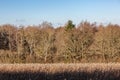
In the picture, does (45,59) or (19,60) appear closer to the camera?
(19,60)

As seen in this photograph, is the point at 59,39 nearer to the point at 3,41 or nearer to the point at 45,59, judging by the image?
the point at 45,59

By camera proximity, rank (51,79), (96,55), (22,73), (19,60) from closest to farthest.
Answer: (51,79) < (22,73) < (19,60) < (96,55)

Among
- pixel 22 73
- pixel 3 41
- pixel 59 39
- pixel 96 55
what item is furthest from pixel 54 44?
pixel 22 73

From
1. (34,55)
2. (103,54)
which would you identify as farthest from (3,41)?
(103,54)

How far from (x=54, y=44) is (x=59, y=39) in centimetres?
98

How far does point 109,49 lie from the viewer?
4069 cm

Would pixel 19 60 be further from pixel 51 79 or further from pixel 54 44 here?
pixel 51 79

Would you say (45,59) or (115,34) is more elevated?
(115,34)

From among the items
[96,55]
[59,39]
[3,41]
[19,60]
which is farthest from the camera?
[3,41]

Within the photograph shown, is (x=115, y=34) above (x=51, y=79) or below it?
above

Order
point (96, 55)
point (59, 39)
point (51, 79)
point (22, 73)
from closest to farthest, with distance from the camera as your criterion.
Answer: point (51, 79), point (22, 73), point (96, 55), point (59, 39)

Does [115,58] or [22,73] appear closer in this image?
[22,73]

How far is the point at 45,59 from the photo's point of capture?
40.8 meters

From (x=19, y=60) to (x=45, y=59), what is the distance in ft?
12.9
